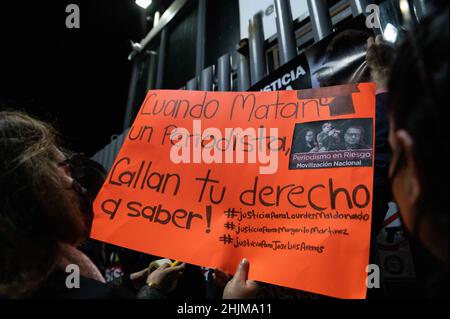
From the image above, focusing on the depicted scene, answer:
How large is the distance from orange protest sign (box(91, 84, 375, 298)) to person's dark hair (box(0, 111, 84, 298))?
0.47 ft

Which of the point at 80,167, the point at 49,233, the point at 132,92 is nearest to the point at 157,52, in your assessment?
the point at 132,92

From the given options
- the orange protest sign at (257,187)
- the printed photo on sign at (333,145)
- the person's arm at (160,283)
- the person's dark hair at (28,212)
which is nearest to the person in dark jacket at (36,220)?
the person's dark hair at (28,212)

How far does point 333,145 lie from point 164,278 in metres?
0.62

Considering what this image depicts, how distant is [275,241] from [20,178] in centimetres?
52

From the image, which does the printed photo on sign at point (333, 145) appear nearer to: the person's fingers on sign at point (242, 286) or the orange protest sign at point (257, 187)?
the orange protest sign at point (257, 187)

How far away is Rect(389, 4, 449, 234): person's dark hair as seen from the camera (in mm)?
276

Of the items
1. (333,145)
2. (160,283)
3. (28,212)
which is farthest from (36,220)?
(333,145)

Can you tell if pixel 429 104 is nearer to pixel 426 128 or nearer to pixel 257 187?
pixel 426 128

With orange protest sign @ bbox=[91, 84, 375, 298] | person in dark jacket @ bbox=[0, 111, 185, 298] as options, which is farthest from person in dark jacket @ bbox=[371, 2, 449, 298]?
person in dark jacket @ bbox=[0, 111, 185, 298]

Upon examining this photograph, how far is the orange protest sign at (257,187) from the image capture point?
1.83 ft

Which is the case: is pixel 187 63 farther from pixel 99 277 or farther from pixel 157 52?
pixel 99 277

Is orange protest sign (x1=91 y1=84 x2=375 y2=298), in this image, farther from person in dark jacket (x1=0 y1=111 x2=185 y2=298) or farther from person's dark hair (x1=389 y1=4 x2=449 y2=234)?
person's dark hair (x1=389 y1=4 x2=449 y2=234)

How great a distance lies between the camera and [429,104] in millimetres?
284

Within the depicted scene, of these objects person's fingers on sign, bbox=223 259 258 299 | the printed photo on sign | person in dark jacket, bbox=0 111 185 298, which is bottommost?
person's fingers on sign, bbox=223 259 258 299
